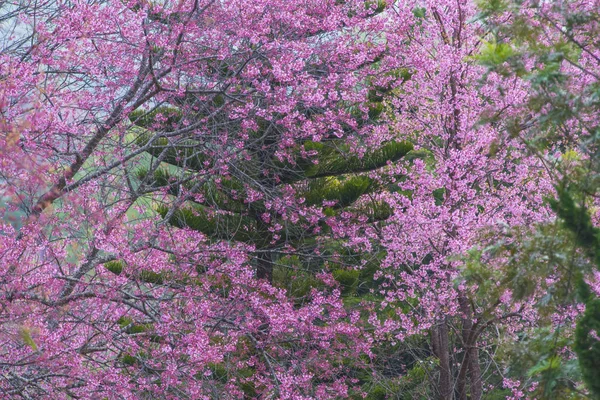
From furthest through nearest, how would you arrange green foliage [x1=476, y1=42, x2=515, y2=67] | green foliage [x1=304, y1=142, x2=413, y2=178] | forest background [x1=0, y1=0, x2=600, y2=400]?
green foliage [x1=304, y1=142, x2=413, y2=178], forest background [x1=0, y1=0, x2=600, y2=400], green foliage [x1=476, y1=42, x2=515, y2=67]

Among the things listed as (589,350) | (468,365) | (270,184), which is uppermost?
(270,184)

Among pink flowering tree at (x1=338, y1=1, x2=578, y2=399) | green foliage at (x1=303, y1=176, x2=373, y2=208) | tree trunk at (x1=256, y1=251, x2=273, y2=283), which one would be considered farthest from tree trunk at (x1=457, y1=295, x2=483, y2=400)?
tree trunk at (x1=256, y1=251, x2=273, y2=283)

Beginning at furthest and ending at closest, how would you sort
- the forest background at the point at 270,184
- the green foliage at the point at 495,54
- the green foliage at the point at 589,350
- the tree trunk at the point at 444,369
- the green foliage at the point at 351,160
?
the green foliage at the point at 351,160, the tree trunk at the point at 444,369, the forest background at the point at 270,184, the green foliage at the point at 495,54, the green foliage at the point at 589,350

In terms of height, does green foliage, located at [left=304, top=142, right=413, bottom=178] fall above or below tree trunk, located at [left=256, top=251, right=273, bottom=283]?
above

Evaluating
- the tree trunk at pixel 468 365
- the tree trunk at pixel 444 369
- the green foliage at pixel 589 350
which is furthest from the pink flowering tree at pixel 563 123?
the tree trunk at pixel 444 369

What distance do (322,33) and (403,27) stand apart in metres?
1.24

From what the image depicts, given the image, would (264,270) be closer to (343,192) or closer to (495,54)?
(343,192)

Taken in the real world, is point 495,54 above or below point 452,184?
below

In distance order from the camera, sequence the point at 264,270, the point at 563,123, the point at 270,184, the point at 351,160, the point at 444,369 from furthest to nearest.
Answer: the point at 351,160
the point at 264,270
the point at 270,184
the point at 444,369
the point at 563,123

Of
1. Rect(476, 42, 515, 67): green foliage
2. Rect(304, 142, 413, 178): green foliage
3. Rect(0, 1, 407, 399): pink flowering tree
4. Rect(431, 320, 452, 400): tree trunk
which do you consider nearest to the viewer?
Rect(476, 42, 515, 67): green foliage

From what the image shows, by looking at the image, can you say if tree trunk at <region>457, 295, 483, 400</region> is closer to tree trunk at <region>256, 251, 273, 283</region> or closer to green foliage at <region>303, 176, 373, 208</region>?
green foliage at <region>303, 176, 373, 208</region>

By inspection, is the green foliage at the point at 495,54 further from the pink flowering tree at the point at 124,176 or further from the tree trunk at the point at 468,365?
the tree trunk at the point at 468,365

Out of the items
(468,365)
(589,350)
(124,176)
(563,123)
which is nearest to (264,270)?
(468,365)

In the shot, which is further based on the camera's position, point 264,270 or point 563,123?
point 264,270
